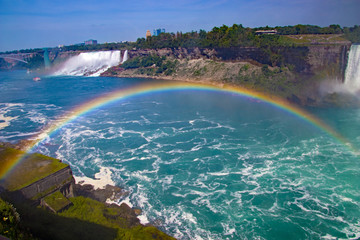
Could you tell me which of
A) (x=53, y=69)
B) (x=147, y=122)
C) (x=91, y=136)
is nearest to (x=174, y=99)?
(x=147, y=122)

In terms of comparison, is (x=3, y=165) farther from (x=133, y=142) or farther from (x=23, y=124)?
(x=23, y=124)

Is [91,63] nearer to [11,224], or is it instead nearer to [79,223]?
[79,223]

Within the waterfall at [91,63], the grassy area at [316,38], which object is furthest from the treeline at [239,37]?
the waterfall at [91,63]

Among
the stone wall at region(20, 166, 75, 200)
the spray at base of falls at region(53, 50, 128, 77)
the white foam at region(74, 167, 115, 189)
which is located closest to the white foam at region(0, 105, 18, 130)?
the white foam at region(74, 167, 115, 189)

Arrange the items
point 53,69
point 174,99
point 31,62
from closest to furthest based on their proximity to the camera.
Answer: point 174,99 → point 53,69 → point 31,62

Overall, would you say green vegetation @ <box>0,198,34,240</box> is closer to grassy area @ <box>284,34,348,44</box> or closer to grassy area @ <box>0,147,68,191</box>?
grassy area @ <box>0,147,68,191</box>
